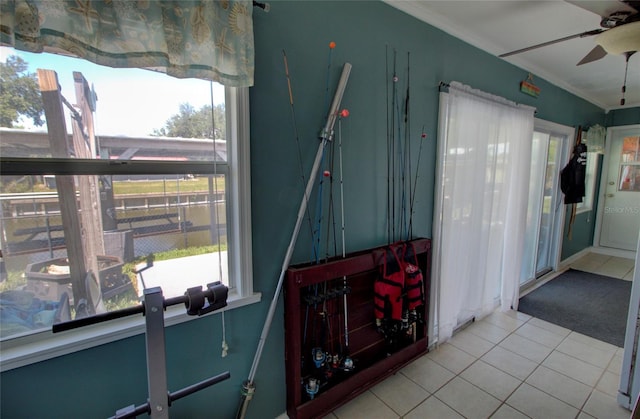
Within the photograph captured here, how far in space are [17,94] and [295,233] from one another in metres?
1.22

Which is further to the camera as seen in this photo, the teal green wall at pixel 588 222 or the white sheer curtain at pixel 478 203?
the teal green wall at pixel 588 222

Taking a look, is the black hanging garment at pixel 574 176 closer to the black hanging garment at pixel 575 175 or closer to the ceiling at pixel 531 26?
the black hanging garment at pixel 575 175

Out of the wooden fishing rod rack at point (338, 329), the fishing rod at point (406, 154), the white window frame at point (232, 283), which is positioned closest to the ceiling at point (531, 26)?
the fishing rod at point (406, 154)

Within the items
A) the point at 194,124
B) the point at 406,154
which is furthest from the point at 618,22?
the point at 194,124

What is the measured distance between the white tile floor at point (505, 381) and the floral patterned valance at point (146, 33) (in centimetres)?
209

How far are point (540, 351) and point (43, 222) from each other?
348cm

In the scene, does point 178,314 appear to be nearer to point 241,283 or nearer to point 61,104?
point 241,283

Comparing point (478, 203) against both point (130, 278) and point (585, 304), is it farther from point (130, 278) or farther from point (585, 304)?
point (130, 278)

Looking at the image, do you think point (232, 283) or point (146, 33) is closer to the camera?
point (146, 33)

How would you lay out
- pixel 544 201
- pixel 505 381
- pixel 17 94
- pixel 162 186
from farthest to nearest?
1. pixel 544 201
2. pixel 505 381
3. pixel 162 186
4. pixel 17 94

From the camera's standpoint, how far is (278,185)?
5.14 ft

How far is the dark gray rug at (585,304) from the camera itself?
2795 mm

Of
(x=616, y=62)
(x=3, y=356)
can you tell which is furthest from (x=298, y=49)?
(x=616, y=62)

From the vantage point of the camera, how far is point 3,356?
1.01 meters
